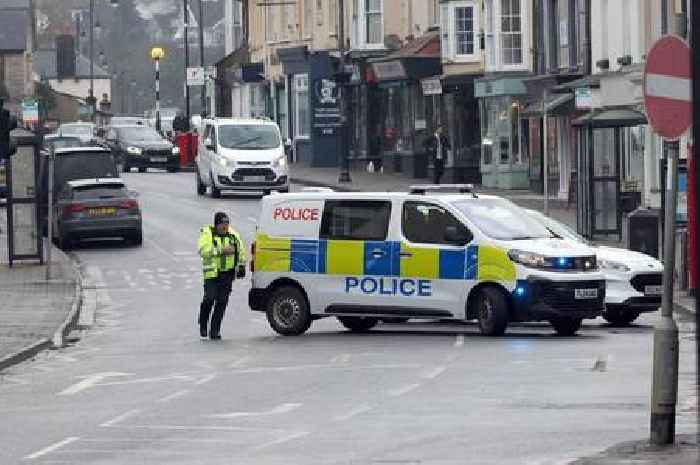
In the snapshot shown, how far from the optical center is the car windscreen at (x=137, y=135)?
74812mm

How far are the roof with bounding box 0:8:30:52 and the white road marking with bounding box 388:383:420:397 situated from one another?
328ft

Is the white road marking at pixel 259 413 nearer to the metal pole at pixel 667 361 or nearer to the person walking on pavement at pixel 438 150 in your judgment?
the metal pole at pixel 667 361

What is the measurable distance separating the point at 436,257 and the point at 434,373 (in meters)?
5.15

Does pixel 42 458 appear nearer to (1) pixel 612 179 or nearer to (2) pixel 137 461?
(2) pixel 137 461

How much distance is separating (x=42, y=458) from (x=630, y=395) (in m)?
5.97

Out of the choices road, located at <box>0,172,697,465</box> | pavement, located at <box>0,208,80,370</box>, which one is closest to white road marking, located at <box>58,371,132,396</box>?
road, located at <box>0,172,697,465</box>

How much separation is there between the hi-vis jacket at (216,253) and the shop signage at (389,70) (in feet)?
132

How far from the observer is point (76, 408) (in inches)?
782

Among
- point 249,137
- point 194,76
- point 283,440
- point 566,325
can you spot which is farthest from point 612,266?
point 194,76

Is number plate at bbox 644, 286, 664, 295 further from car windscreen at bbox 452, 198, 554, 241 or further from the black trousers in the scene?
the black trousers

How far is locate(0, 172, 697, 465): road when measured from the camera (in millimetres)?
15961

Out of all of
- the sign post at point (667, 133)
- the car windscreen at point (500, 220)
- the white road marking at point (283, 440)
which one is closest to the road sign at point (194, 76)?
the car windscreen at point (500, 220)

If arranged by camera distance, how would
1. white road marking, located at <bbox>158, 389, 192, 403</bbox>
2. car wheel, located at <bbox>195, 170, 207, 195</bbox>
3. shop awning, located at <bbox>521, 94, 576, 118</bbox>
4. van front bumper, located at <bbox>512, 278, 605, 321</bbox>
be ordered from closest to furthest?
white road marking, located at <bbox>158, 389, 192, 403</bbox>
van front bumper, located at <bbox>512, 278, 605, 321</bbox>
shop awning, located at <bbox>521, 94, 576, 118</bbox>
car wheel, located at <bbox>195, 170, 207, 195</bbox>

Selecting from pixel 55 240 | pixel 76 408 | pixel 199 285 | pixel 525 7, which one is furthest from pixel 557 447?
pixel 525 7
